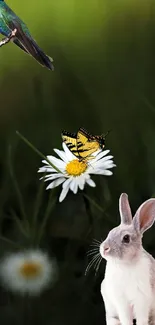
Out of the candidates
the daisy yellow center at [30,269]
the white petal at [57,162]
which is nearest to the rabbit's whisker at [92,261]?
the daisy yellow center at [30,269]

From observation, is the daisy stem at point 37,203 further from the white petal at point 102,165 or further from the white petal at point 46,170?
the white petal at point 102,165

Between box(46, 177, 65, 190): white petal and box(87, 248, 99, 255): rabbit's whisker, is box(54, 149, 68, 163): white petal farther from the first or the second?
box(87, 248, 99, 255): rabbit's whisker

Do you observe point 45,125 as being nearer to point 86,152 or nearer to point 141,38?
point 86,152

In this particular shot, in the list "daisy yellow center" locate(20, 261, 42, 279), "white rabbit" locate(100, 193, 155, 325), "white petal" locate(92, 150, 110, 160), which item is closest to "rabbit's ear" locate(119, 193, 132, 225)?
"white rabbit" locate(100, 193, 155, 325)

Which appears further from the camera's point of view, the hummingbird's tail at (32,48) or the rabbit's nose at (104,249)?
the hummingbird's tail at (32,48)

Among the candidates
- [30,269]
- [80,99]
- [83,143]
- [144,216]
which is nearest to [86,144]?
[83,143]

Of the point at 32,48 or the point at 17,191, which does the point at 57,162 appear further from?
the point at 32,48

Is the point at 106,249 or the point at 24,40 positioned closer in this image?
the point at 106,249
